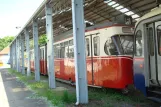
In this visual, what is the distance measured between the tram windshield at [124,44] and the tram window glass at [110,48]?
19cm

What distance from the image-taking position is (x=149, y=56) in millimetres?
9539

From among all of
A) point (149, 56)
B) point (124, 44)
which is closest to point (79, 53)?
point (124, 44)

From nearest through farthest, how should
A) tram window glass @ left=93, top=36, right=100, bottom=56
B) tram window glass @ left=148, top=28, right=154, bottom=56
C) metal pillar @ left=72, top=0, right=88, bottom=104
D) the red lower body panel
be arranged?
tram window glass @ left=148, top=28, right=154, bottom=56 → metal pillar @ left=72, top=0, right=88, bottom=104 → the red lower body panel → tram window glass @ left=93, top=36, right=100, bottom=56

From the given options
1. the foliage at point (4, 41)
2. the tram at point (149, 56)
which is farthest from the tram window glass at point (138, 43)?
the foliage at point (4, 41)

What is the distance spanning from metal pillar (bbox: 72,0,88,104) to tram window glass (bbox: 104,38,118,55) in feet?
6.12

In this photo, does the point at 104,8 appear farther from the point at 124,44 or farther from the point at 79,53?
the point at 79,53

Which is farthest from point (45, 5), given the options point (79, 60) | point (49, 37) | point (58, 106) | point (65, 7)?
point (58, 106)

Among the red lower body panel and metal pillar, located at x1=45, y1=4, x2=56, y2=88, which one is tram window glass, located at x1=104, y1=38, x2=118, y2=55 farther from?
metal pillar, located at x1=45, y1=4, x2=56, y2=88

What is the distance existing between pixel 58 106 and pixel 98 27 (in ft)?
14.2

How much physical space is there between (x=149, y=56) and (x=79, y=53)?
93.9 inches

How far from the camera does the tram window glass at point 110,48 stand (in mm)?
12064

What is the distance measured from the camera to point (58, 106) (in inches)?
396

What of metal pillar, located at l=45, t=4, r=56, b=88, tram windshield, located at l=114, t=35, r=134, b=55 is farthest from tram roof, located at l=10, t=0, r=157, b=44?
tram windshield, located at l=114, t=35, r=134, b=55

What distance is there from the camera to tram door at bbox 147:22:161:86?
912cm
